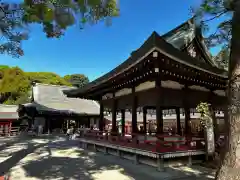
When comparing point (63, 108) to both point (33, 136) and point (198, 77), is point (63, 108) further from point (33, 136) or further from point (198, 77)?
point (198, 77)

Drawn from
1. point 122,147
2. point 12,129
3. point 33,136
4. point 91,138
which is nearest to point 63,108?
point 33,136

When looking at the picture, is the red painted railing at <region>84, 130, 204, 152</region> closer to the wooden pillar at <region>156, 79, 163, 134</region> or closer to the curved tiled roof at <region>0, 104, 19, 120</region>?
the wooden pillar at <region>156, 79, 163, 134</region>

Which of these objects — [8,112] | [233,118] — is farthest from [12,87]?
[233,118]

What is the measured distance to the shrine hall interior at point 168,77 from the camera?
7.29 m

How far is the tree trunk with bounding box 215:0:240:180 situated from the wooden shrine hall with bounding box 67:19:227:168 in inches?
107

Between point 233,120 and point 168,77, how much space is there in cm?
534

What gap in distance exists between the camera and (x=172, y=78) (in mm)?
9141

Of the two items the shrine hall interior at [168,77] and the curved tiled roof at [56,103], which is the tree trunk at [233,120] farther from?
the curved tiled roof at [56,103]

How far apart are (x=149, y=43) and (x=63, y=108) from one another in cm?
2224

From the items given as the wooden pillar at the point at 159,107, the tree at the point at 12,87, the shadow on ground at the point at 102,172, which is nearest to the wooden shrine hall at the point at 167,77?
the wooden pillar at the point at 159,107

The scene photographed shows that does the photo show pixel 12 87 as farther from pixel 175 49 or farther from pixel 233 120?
pixel 233 120

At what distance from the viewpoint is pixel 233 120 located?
380cm

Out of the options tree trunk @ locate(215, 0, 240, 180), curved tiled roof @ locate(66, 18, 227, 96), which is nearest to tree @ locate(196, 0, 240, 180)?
tree trunk @ locate(215, 0, 240, 180)

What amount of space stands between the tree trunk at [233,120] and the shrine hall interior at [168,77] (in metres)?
2.73
